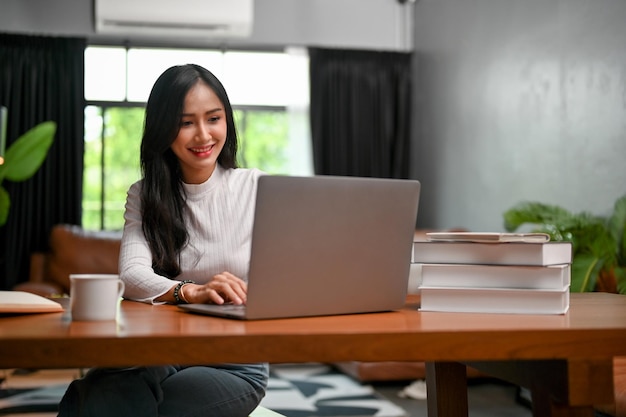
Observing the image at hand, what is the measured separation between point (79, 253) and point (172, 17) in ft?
6.46

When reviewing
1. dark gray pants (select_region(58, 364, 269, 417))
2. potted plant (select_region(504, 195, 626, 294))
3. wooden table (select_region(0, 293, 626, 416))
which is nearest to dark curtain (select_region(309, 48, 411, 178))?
potted plant (select_region(504, 195, 626, 294))

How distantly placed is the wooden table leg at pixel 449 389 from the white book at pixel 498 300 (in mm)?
291

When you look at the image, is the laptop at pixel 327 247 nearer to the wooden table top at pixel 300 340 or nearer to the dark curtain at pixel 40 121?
the wooden table top at pixel 300 340

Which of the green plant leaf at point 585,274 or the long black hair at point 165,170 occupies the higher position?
the long black hair at point 165,170

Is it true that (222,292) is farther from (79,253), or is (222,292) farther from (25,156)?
(25,156)

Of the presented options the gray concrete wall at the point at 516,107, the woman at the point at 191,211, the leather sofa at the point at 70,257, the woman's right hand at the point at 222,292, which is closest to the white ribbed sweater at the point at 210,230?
the woman at the point at 191,211

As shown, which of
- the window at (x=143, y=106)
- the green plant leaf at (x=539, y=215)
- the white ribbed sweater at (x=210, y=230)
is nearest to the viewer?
the white ribbed sweater at (x=210, y=230)

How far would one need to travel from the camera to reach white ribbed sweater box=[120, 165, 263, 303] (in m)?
1.88

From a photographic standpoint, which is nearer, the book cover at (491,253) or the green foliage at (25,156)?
the book cover at (491,253)

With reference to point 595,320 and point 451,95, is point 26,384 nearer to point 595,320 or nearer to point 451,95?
point 451,95

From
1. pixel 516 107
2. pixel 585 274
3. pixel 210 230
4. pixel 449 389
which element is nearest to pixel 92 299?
pixel 210 230

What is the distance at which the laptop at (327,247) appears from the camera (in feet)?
4.31

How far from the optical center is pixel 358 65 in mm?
7164

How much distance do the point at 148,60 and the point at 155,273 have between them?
17.7 ft
